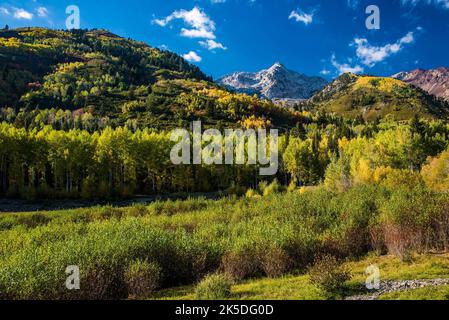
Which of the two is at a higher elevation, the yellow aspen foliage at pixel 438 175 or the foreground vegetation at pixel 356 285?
the yellow aspen foliage at pixel 438 175

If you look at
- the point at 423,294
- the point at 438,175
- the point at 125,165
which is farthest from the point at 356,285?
the point at 125,165

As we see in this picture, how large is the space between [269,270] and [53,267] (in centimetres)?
1276

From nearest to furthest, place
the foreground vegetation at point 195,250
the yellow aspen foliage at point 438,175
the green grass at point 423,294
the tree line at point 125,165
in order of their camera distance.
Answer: the green grass at point 423,294 → the foreground vegetation at point 195,250 → the yellow aspen foliage at point 438,175 → the tree line at point 125,165

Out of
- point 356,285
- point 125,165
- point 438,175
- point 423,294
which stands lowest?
point 356,285

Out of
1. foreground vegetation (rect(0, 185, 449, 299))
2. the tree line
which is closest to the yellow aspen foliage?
the tree line

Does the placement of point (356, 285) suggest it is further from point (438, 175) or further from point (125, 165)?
point (125, 165)

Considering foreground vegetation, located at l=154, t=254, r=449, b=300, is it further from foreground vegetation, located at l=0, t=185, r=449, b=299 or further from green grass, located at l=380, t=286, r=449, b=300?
foreground vegetation, located at l=0, t=185, r=449, b=299

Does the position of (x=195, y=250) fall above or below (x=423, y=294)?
below

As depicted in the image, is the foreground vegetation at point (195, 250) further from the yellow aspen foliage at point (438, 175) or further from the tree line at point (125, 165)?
the tree line at point (125, 165)

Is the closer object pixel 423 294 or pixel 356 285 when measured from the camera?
pixel 423 294

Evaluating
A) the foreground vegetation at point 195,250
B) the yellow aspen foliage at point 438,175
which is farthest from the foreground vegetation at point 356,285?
the yellow aspen foliage at point 438,175
